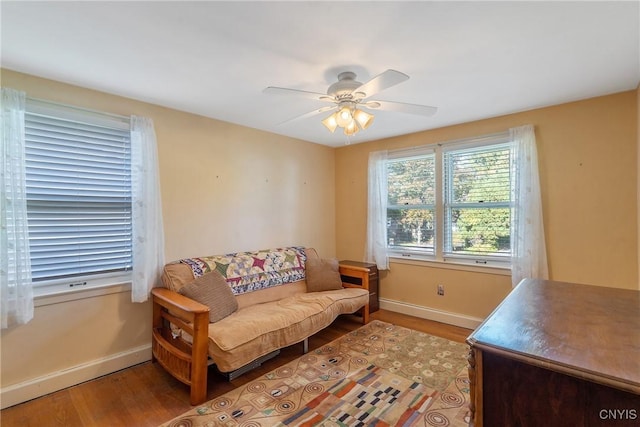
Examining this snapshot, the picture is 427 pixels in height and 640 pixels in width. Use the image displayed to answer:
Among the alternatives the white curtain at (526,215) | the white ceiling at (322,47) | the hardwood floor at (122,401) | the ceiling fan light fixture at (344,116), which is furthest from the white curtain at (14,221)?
the white curtain at (526,215)

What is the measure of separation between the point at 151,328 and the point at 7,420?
97 cm

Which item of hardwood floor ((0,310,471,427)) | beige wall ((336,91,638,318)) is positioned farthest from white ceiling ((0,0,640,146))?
hardwood floor ((0,310,471,427))

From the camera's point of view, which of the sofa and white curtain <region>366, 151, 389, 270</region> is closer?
the sofa

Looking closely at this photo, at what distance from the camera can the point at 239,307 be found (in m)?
2.88

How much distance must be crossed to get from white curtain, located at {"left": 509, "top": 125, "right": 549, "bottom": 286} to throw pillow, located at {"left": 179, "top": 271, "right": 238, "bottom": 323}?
2807 mm

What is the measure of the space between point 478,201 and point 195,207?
10.2 ft

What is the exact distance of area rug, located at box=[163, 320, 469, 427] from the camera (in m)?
1.91

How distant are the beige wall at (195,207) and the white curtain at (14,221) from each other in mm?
173

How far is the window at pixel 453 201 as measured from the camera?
3215mm

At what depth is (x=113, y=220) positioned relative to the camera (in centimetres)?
254

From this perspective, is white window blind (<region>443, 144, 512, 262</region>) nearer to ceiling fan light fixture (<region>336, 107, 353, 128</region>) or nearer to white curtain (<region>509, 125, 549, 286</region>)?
white curtain (<region>509, 125, 549, 286</region>)

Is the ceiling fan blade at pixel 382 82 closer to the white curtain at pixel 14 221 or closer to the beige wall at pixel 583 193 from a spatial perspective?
the beige wall at pixel 583 193

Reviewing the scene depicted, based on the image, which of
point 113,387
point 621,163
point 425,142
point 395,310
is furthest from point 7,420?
point 621,163

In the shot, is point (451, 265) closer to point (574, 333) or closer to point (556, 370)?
point (574, 333)
